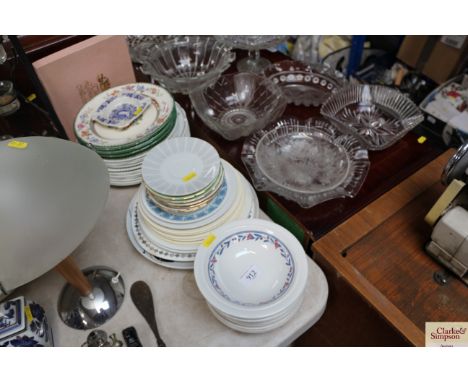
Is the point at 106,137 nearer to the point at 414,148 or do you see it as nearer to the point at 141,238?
the point at 141,238

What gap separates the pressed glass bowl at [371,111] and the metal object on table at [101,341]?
758 millimetres

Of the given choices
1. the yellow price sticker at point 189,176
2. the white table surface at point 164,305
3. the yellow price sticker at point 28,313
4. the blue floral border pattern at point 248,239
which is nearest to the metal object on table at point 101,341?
the white table surface at point 164,305

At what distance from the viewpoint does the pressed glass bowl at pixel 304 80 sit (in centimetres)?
122

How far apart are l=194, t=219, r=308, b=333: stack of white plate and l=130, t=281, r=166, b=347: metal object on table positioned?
13 cm

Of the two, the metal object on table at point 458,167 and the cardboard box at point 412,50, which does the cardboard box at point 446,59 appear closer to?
the cardboard box at point 412,50

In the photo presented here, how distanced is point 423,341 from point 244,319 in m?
0.36

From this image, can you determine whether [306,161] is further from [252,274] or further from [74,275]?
[74,275]

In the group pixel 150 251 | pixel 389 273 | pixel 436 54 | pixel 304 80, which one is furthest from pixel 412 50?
pixel 150 251

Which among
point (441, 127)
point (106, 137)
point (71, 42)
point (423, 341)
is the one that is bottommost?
point (441, 127)

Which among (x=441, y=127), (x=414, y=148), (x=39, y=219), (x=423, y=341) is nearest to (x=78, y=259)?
(x=39, y=219)

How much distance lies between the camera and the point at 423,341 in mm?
786

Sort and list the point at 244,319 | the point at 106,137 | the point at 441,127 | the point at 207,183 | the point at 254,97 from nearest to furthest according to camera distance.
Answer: the point at 244,319, the point at 207,183, the point at 106,137, the point at 254,97, the point at 441,127

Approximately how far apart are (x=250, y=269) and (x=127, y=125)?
20.0 inches

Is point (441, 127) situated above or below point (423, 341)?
below
